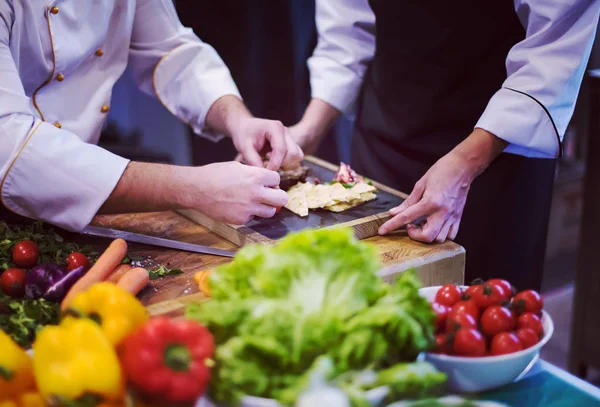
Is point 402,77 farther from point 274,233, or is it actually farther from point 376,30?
point 274,233

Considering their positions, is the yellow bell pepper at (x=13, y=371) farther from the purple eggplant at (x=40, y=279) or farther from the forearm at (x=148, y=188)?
the forearm at (x=148, y=188)

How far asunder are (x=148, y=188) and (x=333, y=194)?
1.98 ft

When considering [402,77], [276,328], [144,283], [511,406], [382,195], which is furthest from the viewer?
[402,77]

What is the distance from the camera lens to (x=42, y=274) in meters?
1.50

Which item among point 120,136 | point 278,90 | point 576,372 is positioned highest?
point 278,90

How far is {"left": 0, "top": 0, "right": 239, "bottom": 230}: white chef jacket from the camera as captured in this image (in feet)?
5.43

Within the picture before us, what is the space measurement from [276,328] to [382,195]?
1.23 metres

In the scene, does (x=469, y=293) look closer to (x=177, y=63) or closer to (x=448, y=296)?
(x=448, y=296)

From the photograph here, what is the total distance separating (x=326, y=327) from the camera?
1.02 m

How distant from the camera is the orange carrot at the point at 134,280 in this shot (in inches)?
57.8

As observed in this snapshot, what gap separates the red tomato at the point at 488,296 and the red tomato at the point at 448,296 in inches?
1.4

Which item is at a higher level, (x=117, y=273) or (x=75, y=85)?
(x=75, y=85)

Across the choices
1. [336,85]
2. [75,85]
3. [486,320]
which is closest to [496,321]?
[486,320]

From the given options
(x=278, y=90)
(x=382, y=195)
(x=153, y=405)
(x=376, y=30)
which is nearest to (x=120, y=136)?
(x=278, y=90)
